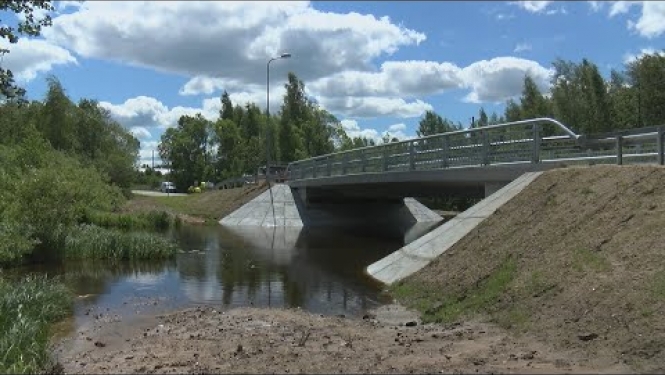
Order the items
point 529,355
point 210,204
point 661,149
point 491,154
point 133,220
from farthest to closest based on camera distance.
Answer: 1. point 210,204
2. point 133,220
3. point 491,154
4. point 661,149
5. point 529,355

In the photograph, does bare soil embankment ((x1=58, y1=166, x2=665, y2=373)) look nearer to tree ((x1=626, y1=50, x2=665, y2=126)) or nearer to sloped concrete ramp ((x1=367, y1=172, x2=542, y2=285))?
sloped concrete ramp ((x1=367, y1=172, x2=542, y2=285))

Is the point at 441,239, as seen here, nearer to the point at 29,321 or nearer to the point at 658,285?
the point at 658,285

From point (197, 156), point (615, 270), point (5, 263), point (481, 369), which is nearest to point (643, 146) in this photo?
point (615, 270)

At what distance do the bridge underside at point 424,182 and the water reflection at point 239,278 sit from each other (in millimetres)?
3324

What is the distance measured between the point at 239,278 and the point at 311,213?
95.4 ft

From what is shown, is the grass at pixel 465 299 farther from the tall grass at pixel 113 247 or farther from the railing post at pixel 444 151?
the tall grass at pixel 113 247

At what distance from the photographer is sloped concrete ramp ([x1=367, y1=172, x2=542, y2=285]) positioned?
17.7m

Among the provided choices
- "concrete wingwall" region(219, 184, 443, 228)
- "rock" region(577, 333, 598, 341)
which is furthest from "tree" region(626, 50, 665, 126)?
"rock" region(577, 333, 598, 341)

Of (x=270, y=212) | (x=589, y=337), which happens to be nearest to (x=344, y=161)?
(x=270, y=212)

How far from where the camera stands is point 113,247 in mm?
25422

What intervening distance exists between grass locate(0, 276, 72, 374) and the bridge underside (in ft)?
44.2

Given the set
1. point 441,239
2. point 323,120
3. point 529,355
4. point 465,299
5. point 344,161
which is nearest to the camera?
point 529,355

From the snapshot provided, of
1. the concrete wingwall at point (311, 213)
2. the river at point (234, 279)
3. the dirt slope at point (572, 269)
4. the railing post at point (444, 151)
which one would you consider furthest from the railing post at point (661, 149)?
the concrete wingwall at point (311, 213)

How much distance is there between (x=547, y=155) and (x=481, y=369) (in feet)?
45.0
